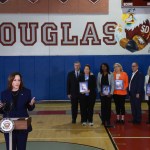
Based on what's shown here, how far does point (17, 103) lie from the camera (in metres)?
5.95

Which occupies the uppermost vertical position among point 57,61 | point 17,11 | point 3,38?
point 17,11

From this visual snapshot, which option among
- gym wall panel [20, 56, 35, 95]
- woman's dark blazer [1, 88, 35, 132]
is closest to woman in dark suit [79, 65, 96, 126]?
woman's dark blazer [1, 88, 35, 132]

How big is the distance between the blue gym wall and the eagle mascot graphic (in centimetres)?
52

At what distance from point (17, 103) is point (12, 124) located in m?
0.54

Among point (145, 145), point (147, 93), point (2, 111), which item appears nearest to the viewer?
point (2, 111)

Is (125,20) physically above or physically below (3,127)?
above

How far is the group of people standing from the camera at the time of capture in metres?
10.7

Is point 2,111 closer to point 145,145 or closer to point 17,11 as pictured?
point 145,145

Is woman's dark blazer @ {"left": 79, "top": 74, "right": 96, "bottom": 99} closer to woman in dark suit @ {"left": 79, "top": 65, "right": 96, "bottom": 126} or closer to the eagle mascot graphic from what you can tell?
woman in dark suit @ {"left": 79, "top": 65, "right": 96, "bottom": 126}

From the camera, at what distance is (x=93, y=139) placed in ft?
30.1

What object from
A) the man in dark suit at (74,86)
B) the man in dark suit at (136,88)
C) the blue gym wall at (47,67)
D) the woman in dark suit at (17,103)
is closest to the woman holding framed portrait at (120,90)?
the man in dark suit at (136,88)

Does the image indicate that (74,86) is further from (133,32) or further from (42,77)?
(133,32)

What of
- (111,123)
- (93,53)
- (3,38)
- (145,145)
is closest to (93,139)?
(145,145)

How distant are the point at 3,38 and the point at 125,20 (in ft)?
18.9
